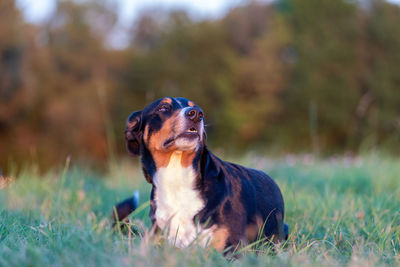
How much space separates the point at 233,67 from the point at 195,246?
84.0ft

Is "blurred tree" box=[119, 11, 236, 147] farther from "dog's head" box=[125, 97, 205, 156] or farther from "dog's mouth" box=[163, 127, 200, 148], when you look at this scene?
"dog's mouth" box=[163, 127, 200, 148]

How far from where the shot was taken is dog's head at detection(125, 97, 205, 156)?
3279 millimetres

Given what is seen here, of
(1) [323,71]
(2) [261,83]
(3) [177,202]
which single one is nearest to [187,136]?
(3) [177,202]

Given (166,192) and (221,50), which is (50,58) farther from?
(166,192)

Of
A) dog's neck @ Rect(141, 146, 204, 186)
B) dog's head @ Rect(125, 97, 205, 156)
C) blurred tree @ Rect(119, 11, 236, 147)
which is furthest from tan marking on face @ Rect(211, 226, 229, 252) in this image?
blurred tree @ Rect(119, 11, 236, 147)

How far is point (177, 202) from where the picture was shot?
3.34 m

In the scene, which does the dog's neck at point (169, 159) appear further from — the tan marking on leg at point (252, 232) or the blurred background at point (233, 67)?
the blurred background at point (233, 67)

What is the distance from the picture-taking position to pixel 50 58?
25.8 m

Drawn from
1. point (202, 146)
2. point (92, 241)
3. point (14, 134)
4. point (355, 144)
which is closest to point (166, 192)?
point (202, 146)

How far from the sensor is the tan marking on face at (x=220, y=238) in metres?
3.17

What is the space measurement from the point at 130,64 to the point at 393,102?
604 inches

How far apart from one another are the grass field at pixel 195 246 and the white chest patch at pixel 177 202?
0.77 ft

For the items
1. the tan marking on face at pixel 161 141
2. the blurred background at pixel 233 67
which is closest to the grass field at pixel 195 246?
the tan marking on face at pixel 161 141

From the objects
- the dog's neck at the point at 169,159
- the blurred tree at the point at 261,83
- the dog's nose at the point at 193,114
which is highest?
the dog's nose at the point at 193,114
